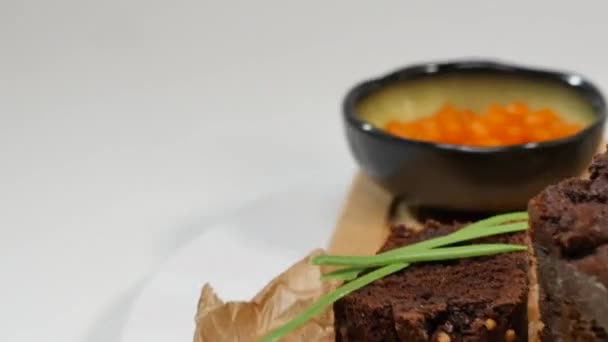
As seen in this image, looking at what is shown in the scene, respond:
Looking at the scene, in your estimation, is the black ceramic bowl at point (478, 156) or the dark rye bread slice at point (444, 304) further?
the black ceramic bowl at point (478, 156)

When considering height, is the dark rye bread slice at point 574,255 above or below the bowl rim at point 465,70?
above

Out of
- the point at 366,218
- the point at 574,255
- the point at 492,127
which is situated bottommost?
the point at 366,218

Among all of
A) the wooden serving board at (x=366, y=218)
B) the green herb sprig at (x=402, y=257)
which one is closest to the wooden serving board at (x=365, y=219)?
the wooden serving board at (x=366, y=218)

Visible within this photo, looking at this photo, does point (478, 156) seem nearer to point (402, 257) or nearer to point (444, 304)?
point (402, 257)

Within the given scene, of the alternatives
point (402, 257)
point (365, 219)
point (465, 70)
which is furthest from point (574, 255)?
point (465, 70)

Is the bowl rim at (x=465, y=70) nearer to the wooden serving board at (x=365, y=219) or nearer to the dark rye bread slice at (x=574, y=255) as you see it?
the wooden serving board at (x=365, y=219)

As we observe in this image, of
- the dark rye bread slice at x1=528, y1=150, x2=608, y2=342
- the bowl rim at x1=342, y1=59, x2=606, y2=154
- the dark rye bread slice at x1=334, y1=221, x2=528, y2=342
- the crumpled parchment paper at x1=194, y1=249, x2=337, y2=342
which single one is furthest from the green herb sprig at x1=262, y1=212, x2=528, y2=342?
the bowl rim at x1=342, y1=59, x2=606, y2=154
